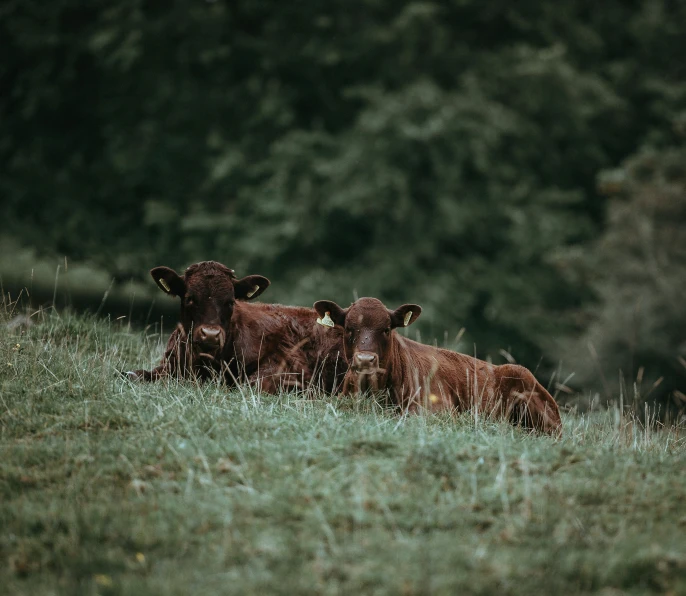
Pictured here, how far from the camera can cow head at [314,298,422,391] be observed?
7.60 m

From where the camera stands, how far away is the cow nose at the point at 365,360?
7516 millimetres

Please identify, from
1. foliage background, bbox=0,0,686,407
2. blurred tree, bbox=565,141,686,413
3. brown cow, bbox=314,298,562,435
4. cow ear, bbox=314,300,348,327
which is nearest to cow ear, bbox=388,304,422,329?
brown cow, bbox=314,298,562,435

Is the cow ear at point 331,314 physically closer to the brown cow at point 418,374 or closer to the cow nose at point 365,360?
the brown cow at point 418,374

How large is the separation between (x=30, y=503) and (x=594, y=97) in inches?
804

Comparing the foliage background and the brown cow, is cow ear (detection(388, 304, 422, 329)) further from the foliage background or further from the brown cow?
the foliage background

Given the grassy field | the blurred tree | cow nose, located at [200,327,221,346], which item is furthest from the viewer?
the blurred tree

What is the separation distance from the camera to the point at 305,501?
4992mm

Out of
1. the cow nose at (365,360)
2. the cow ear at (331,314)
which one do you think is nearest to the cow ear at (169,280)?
the cow ear at (331,314)

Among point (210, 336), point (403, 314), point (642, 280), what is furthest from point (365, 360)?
point (642, 280)

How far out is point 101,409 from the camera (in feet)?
21.0

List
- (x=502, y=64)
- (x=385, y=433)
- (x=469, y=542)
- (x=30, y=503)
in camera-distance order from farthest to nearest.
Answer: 1. (x=502, y=64)
2. (x=385, y=433)
3. (x=30, y=503)
4. (x=469, y=542)

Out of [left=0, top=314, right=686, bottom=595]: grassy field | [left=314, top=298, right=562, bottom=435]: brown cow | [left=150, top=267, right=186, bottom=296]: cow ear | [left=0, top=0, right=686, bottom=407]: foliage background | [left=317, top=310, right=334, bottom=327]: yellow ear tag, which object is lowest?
[left=0, top=314, right=686, bottom=595]: grassy field

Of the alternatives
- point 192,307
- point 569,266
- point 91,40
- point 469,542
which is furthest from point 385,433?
point 91,40

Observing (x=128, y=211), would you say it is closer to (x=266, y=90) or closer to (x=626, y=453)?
(x=266, y=90)
